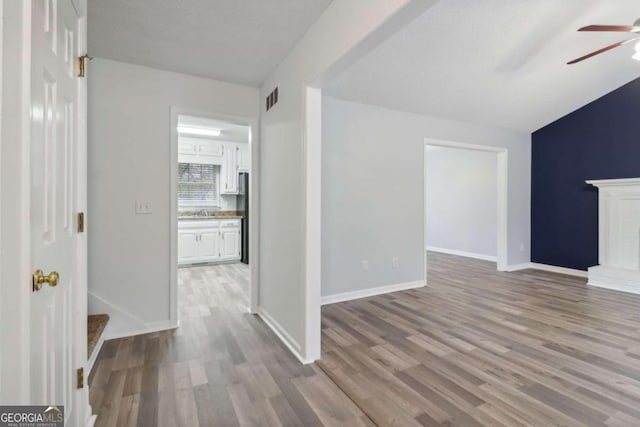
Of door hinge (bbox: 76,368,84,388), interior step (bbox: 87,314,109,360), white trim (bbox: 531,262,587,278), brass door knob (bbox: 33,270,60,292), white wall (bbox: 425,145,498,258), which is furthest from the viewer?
white wall (bbox: 425,145,498,258)

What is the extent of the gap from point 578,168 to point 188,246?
22.5 feet

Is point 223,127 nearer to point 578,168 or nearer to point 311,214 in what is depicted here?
point 311,214

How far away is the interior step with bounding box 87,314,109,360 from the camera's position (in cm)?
220

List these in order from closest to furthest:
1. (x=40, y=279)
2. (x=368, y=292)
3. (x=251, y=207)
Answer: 1. (x=40, y=279)
2. (x=251, y=207)
3. (x=368, y=292)

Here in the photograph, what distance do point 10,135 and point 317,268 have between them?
1.86 meters

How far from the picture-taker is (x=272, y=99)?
2982mm

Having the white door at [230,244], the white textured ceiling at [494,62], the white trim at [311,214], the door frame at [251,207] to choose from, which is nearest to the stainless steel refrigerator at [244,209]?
the white door at [230,244]

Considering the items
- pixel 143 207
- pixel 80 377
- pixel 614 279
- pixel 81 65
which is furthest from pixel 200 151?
pixel 614 279

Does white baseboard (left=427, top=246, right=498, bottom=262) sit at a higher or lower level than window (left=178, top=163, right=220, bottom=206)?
lower

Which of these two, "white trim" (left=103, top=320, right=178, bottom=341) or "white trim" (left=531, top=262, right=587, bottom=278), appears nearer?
"white trim" (left=103, top=320, right=178, bottom=341)

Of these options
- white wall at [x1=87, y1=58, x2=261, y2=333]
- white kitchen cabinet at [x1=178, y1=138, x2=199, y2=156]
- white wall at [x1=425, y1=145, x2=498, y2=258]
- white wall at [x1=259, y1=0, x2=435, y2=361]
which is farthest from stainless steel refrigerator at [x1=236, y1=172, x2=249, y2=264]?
white wall at [x1=425, y1=145, x2=498, y2=258]

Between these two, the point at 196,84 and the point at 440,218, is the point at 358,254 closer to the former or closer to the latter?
the point at 196,84

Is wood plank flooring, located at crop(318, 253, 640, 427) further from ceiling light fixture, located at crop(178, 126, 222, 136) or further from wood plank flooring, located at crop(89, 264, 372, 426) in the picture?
ceiling light fixture, located at crop(178, 126, 222, 136)

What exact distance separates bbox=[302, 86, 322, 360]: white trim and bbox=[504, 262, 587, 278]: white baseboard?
4524mm
